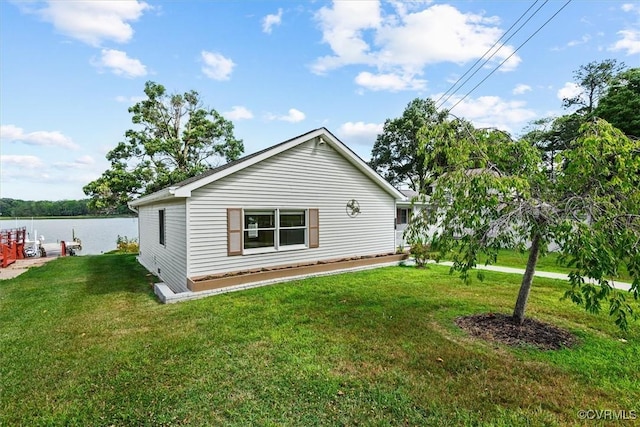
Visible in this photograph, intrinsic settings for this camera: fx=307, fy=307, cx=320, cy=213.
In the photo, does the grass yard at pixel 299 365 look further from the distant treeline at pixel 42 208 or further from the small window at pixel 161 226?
the distant treeline at pixel 42 208

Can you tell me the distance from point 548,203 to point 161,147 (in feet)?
70.8

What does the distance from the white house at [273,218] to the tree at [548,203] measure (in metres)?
4.87

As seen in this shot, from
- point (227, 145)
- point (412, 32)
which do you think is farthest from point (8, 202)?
point (412, 32)

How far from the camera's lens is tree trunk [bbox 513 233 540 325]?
494 centimetres

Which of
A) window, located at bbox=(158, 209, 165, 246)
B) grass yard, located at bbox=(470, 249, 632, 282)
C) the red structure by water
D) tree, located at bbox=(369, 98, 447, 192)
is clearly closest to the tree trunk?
grass yard, located at bbox=(470, 249, 632, 282)

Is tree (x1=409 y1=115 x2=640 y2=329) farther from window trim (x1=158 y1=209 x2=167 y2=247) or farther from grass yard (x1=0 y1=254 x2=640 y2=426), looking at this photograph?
window trim (x1=158 y1=209 x2=167 y2=247)

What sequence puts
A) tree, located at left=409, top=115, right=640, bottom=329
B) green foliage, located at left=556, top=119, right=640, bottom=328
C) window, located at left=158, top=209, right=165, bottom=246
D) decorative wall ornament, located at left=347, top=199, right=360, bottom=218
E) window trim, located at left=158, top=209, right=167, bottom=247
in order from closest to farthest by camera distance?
green foliage, located at left=556, top=119, right=640, bottom=328, tree, located at left=409, top=115, right=640, bottom=329, window trim, located at left=158, top=209, right=167, bottom=247, window, located at left=158, top=209, right=165, bottom=246, decorative wall ornament, located at left=347, top=199, right=360, bottom=218

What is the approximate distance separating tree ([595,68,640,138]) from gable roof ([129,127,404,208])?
1497 cm


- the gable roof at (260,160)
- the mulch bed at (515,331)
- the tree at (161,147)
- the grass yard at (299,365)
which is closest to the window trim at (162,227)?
the gable roof at (260,160)

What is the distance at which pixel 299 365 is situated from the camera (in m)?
3.98

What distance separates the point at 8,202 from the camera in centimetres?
3133

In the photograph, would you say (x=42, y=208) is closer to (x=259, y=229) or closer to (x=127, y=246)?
(x=127, y=246)

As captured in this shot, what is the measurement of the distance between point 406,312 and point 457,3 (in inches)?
357

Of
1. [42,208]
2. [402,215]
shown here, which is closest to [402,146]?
[402,215]
